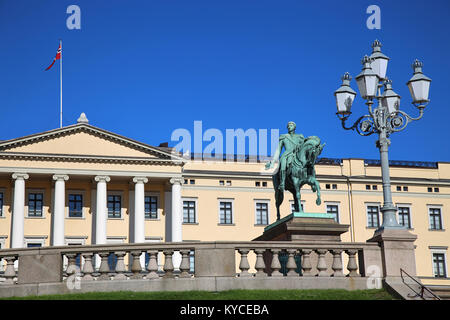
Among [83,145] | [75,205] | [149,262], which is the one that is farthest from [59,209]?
[149,262]

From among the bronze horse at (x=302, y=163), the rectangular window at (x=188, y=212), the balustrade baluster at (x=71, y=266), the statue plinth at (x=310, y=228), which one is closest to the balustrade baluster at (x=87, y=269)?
the balustrade baluster at (x=71, y=266)

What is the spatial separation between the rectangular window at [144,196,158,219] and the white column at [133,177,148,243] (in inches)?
99.1

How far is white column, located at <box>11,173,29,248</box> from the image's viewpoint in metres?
60.8

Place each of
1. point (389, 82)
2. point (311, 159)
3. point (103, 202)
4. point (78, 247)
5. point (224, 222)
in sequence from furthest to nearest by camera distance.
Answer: point (224, 222)
point (103, 202)
point (311, 159)
point (389, 82)
point (78, 247)

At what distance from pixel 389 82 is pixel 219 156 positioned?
5036 cm

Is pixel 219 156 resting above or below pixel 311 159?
above

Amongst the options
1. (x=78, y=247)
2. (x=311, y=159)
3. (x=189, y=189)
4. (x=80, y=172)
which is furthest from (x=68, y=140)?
(x=78, y=247)

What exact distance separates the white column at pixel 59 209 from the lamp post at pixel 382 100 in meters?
44.8

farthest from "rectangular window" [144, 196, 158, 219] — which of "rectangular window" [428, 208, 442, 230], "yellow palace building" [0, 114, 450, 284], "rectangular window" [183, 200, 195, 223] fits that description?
"rectangular window" [428, 208, 442, 230]

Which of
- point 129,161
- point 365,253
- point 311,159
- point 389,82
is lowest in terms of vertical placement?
point 365,253

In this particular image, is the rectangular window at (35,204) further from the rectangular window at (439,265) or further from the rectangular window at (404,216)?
the rectangular window at (439,265)

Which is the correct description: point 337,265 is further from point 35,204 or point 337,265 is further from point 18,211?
point 35,204

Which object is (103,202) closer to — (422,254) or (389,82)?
(422,254)

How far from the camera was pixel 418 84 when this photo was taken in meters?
20.8
